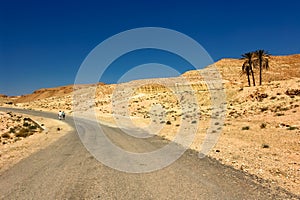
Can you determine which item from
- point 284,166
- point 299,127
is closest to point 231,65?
point 299,127

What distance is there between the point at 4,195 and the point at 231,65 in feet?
379

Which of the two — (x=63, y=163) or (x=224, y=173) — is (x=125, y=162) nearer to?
(x=63, y=163)

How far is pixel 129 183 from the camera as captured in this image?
7.82m

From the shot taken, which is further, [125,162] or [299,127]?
[299,127]

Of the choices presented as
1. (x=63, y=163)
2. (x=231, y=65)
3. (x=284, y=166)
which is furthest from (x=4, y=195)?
(x=231, y=65)

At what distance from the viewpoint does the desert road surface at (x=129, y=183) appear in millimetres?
6781

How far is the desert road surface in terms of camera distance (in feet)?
22.2

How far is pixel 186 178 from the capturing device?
8203 mm

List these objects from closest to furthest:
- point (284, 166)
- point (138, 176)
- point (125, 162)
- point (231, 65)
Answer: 1. point (138, 176)
2. point (284, 166)
3. point (125, 162)
4. point (231, 65)

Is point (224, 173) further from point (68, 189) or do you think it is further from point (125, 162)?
point (68, 189)

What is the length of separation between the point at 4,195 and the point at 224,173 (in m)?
6.52

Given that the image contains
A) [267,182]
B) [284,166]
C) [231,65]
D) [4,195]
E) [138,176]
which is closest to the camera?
[4,195]

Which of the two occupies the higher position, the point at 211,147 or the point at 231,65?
the point at 231,65

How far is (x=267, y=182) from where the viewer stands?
777 centimetres
